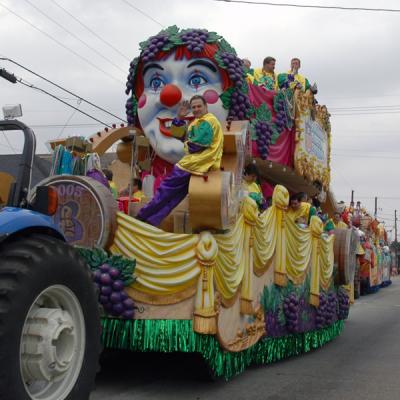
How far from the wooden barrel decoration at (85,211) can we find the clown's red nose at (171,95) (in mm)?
1780

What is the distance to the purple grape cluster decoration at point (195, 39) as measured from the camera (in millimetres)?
6608

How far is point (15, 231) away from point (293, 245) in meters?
4.69

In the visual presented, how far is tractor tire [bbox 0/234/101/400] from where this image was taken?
8.96 feet

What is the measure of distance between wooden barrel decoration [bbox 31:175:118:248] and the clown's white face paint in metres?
1.77

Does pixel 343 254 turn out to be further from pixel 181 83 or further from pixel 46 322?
pixel 46 322

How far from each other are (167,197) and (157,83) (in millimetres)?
2086

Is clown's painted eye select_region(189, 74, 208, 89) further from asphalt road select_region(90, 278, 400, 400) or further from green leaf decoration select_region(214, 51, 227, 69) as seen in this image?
asphalt road select_region(90, 278, 400, 400)

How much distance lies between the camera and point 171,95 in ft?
21.6

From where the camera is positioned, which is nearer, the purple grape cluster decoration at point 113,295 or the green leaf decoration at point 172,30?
the purple grape cluster decoration at point 113,295

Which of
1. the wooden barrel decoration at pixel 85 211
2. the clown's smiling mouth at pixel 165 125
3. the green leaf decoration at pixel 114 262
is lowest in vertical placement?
the green leaf decoration at pixel 114 262

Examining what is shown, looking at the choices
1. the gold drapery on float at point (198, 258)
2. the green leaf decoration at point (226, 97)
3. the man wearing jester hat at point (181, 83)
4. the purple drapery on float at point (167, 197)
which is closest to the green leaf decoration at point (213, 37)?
the man wearing jester hat at point (181, 83)

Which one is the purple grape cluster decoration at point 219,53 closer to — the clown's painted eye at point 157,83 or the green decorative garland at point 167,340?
the clown's painted eye at point 157,83

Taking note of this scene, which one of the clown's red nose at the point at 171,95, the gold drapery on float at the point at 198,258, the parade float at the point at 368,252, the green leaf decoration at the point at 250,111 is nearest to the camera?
the gold drapery on float at the point at 198,258

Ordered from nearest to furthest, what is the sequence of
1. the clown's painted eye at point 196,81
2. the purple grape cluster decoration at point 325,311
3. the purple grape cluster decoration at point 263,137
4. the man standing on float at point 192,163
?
the man standing on float at point 192,163 → the clown's painted eye at point 196,81 → the purple grape cluster decoration at point 263,137 → the purple grape cluster decoration at point 325,311
